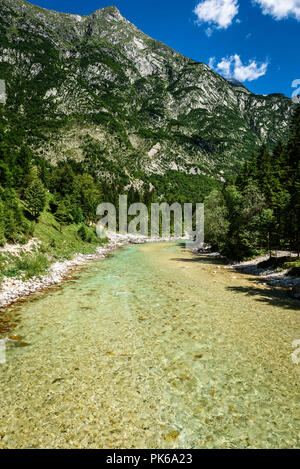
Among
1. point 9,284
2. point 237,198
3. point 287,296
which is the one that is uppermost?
point 237,198

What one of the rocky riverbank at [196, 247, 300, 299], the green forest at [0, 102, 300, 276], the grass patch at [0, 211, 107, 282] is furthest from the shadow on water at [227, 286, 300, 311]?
the grass patch at [0, 211, 107, 282]

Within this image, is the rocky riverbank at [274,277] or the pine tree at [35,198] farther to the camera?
the pine tree at [35,198]

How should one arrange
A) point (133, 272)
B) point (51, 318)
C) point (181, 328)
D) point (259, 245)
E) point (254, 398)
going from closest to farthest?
point (254, 398) < point (181, 328) < point (51, 318) < point (133, 272) < point (259, 245)

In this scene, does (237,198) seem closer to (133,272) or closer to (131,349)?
(133,272)

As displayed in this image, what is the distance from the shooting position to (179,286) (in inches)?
741

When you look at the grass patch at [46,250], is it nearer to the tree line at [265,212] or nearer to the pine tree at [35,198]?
the pine tree at [35,198]

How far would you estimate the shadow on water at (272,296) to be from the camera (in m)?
14.6

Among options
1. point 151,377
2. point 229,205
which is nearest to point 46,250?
point 151,377

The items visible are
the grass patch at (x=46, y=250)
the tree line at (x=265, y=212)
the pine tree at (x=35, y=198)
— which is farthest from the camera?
the pine tree at (x=35, y=198)

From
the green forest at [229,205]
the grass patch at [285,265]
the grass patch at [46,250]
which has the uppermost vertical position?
the green forest at [229,205]

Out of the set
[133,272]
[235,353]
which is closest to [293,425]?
[235,353]

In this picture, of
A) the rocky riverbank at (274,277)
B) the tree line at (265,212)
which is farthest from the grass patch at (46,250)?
the tree line at (265,212)

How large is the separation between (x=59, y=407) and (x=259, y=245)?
33911mm

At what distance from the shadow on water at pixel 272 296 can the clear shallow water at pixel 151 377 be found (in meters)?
0.99
